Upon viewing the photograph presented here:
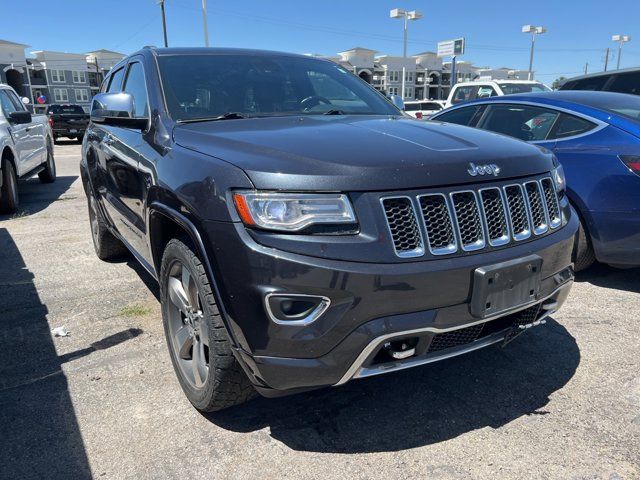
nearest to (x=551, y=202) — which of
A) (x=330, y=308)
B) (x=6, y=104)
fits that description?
(x=330, y=308)

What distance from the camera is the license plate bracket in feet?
6.95

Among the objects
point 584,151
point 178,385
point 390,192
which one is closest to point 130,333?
point 178,385

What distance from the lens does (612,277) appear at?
4574mm

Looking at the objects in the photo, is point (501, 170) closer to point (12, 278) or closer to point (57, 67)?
point (12, 278)

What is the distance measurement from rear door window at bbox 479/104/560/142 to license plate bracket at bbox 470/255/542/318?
271 cm

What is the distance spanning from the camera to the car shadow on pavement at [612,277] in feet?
14.3

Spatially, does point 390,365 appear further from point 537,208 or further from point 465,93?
point 465,93

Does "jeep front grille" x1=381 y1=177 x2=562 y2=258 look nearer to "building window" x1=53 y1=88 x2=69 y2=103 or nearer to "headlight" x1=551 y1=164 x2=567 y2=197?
"headlight" x1=551 y1=164 x2=567 y2=197

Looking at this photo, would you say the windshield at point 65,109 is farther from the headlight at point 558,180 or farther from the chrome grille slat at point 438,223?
the chrome grille slat at point 438,223

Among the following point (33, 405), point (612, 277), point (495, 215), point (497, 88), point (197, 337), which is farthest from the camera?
point (497, 88)

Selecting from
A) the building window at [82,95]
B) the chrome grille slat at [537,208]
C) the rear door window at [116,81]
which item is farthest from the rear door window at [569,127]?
the building window at [82,95]

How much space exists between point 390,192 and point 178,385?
168cm

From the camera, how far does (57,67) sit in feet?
220

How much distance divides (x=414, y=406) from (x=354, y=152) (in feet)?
4.37
